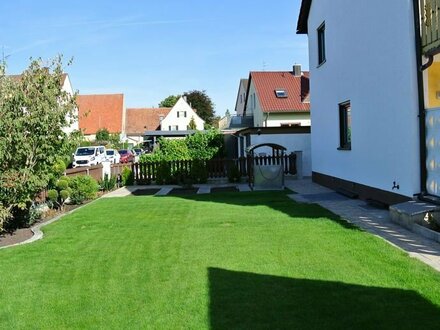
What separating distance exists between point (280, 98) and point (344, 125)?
28.0 m

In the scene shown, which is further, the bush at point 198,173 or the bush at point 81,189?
the bush at point 198,173

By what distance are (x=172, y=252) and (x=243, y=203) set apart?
18.9 ft

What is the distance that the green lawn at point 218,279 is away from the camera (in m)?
4.43

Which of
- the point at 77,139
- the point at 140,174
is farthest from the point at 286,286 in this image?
the point at 140,174

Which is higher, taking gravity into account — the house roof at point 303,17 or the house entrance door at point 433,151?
the house roof at point 303,17

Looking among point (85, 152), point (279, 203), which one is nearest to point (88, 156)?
point (85, 152)

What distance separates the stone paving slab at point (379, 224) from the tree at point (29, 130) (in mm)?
6011

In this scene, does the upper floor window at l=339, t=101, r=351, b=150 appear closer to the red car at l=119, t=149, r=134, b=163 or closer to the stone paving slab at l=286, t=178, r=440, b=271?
the stone paving slab at l=286, t=178, r=440, b=271

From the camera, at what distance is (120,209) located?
41.3 ft

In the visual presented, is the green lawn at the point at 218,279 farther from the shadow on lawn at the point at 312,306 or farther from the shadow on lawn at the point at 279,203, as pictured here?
the shadow on lawn at the point at 279,203

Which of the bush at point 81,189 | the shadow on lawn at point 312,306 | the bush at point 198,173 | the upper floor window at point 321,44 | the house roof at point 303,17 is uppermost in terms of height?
the house roof at point 303,17

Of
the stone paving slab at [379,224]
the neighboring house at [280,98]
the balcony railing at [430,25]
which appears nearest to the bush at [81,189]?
the stone paving slab at [379,224]

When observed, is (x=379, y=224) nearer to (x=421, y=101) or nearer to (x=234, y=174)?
(x=421, y=101)

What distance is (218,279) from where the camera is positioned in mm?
5637
